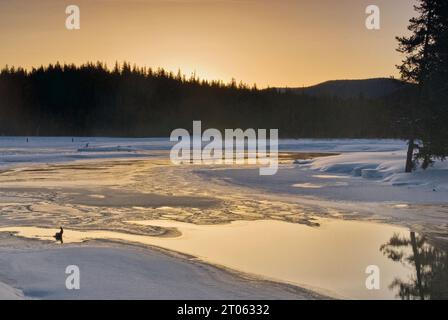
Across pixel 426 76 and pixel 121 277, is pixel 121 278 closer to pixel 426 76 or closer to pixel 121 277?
pixel 121 277

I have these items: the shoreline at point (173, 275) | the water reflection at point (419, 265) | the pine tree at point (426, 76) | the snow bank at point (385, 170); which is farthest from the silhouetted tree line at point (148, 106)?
the shoreline at point (173, 275)

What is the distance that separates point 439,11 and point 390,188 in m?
10.6

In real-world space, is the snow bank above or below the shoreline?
above

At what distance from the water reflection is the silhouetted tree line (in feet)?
338

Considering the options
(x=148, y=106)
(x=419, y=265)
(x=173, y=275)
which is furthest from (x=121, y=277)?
(x=148, y=106)

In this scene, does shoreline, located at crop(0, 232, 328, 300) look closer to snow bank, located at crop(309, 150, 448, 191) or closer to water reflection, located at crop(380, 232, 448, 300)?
water reflection, located at crop(380, 232, 448, 300)

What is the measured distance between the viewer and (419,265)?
10953 millimetres

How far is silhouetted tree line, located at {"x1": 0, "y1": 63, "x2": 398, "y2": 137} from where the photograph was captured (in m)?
130

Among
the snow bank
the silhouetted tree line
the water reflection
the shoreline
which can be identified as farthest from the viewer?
the silhouetted tree line

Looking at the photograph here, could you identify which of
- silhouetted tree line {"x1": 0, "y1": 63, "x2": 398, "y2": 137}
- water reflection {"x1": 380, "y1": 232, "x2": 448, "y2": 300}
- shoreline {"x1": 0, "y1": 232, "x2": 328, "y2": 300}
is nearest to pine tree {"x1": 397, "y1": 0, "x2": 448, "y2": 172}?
water reflection {"x1": 380, "y1": 232, "x2": 448, "y2": 300}

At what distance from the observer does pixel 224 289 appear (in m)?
9.03

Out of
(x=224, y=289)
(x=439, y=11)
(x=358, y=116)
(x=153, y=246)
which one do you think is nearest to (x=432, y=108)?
(x=439, y=11)

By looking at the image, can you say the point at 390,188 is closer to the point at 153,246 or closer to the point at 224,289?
the point at 153,246

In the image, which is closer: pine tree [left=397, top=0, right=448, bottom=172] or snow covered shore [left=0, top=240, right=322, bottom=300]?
snow covered shore [left=0, top=240, right=322, bottom=300]
